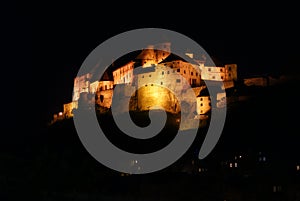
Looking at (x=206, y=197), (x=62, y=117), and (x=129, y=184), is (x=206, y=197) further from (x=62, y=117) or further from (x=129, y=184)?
(x=62, y=117)

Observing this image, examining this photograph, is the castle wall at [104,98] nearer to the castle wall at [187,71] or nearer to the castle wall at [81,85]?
the castle wall at [81,85]

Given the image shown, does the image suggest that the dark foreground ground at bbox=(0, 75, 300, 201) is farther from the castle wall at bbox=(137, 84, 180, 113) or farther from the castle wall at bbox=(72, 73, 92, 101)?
the castle wall at bbox=(72, 73, 92, 101)

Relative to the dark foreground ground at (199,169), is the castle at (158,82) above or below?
above

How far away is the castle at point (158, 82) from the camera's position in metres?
67.8

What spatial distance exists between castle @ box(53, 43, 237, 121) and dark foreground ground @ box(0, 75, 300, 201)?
26.0 feet

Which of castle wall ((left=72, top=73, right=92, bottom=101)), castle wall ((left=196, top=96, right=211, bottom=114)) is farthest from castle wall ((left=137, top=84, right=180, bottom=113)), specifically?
castle wall ((left=72, top=73, right=92, bottom=101))

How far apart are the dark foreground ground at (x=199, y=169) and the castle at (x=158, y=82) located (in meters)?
7.93

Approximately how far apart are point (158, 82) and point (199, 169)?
82.6 feet

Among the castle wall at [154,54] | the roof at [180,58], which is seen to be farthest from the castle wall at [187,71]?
the castle wall at [154,54]

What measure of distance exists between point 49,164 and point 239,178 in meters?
19.3

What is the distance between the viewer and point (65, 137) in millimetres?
63094

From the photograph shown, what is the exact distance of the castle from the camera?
67.8 m

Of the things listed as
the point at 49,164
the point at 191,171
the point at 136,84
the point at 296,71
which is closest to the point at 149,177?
the point at 191,171

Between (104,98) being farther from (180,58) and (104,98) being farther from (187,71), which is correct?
(187,71)
